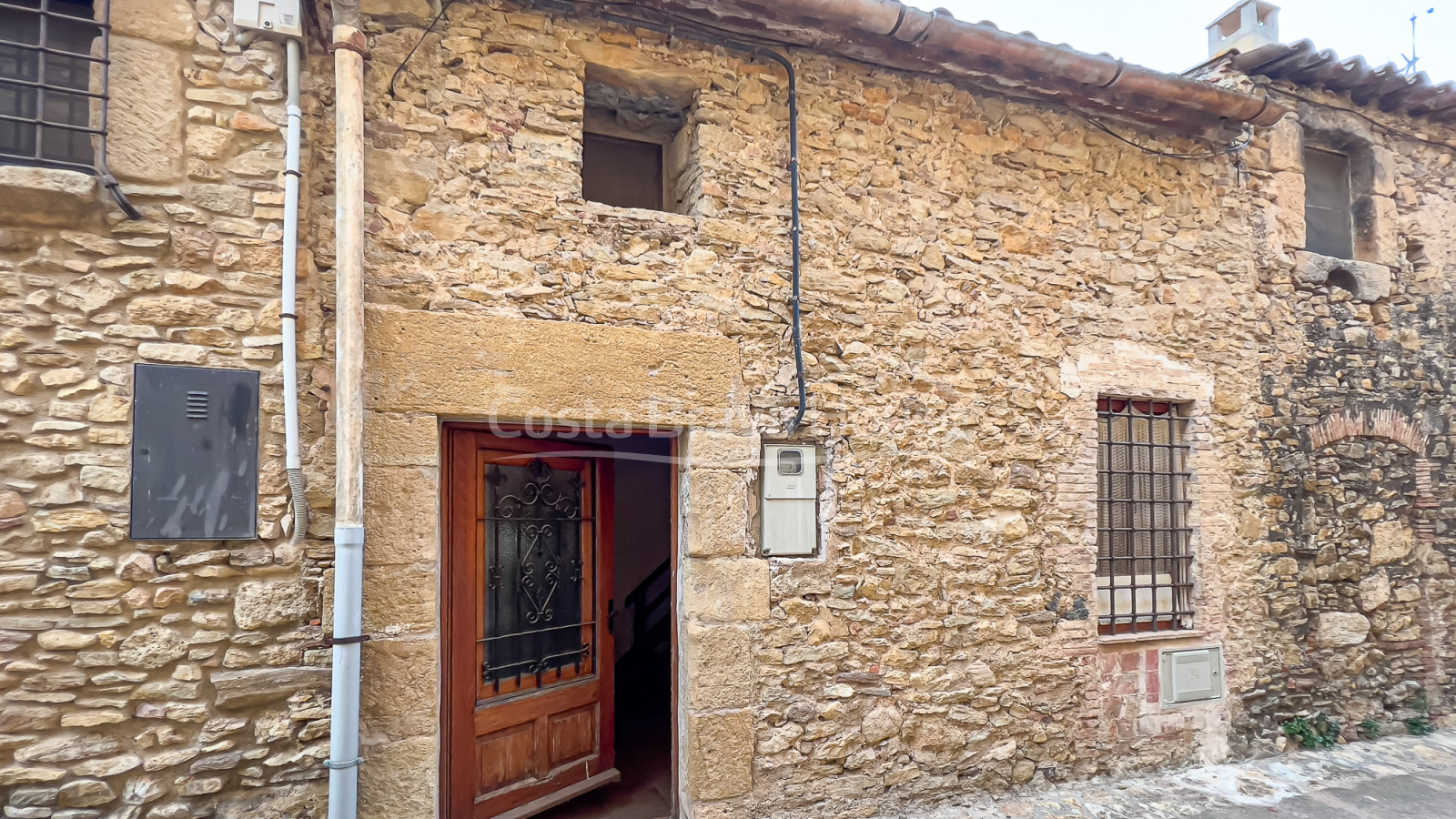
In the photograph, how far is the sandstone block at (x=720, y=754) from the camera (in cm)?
336

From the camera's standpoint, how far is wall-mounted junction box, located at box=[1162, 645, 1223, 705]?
430 centimetres

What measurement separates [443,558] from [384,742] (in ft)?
2.47

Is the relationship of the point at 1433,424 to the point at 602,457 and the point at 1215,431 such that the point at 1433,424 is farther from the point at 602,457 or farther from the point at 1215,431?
the point at 602,457

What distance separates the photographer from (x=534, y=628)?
3564 mm

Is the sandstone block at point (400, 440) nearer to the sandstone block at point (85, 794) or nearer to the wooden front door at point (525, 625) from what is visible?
the wooden front door at point (525, 625)

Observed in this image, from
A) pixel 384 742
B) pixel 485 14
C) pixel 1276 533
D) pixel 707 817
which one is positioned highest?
pixel 485 14

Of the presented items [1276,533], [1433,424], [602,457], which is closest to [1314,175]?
[1433,424]

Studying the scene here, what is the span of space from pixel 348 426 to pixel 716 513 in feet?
5.25

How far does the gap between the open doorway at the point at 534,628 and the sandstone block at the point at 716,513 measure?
26 cm

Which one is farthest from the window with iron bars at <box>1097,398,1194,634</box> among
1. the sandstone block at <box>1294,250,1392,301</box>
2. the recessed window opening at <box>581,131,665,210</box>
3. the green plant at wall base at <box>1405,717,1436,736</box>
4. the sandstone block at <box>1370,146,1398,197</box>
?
the recessed window opening at <box>581,131,665,210</box>

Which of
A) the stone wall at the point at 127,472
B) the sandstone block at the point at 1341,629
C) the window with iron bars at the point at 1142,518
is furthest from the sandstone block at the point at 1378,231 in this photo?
the stone wall at the point at 127,472

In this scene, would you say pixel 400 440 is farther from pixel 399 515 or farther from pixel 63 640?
pixel 63 640

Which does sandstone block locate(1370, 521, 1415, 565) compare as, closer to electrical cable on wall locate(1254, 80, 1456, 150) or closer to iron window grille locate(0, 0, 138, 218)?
electrical cable on wall locate(1254, 80, 1456, 150)

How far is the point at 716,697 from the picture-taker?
339cm
